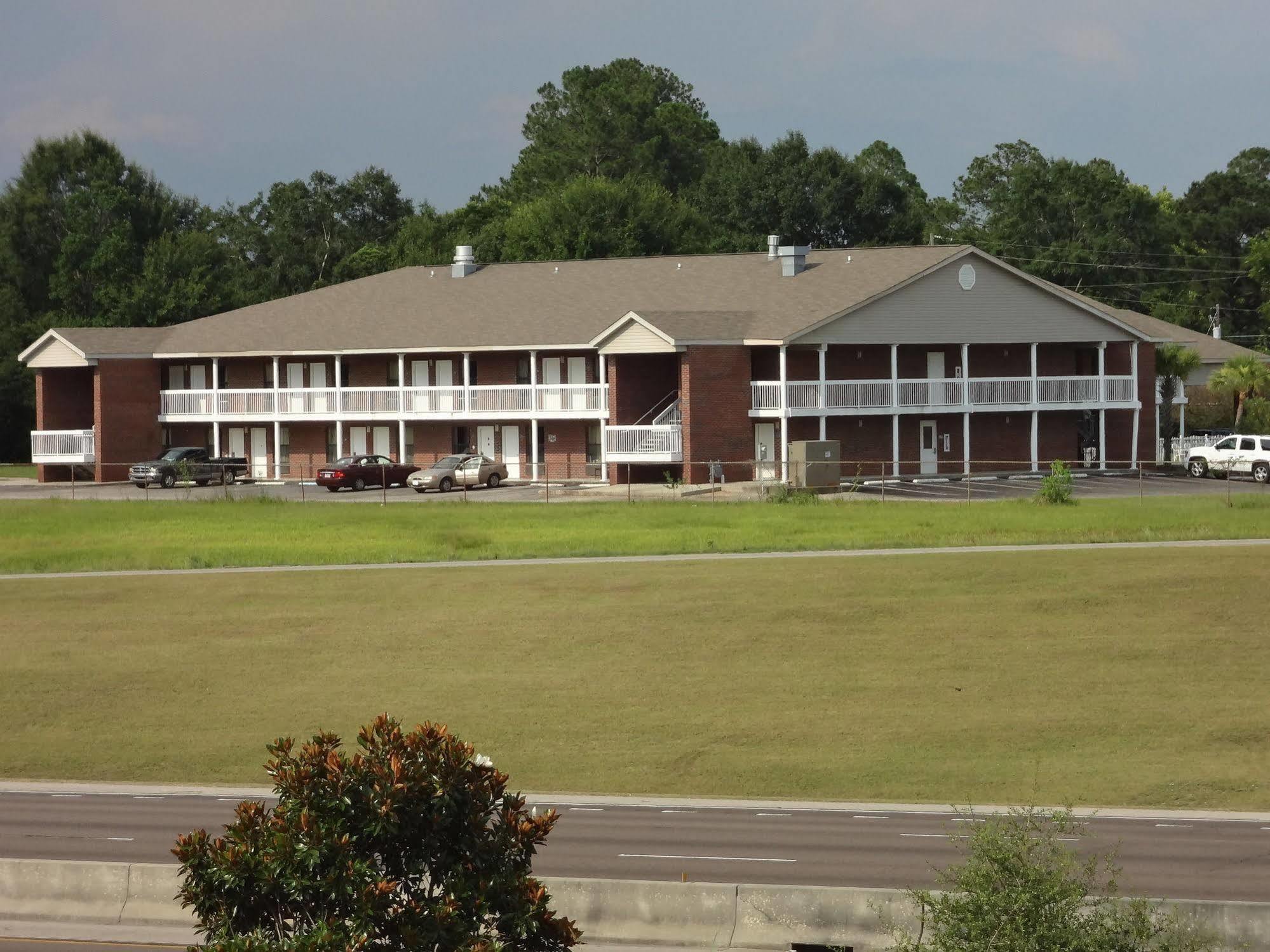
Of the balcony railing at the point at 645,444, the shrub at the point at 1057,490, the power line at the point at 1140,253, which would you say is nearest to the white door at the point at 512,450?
the balcony railing at the point at 645,444

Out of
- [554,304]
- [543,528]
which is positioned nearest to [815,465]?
[543,528]

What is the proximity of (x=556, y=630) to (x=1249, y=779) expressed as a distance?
14.8 meters

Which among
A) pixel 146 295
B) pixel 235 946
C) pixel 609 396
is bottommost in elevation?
pixel 235 946

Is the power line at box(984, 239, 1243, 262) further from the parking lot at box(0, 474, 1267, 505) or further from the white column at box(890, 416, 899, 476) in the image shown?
the white column at box(890, 416, 899, 476)

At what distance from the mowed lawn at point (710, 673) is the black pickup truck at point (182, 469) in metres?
26.3

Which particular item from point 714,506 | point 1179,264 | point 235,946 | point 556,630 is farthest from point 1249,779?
point 1179,264

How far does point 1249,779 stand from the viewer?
83.1ft

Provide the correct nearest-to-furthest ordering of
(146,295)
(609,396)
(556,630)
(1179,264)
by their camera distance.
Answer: (556,630) → (609,396) → (146,295) → (1179,264)

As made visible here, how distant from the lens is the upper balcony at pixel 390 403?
69.5m

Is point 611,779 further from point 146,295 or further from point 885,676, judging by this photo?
point 146,295

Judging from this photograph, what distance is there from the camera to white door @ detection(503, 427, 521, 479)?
7306 cm

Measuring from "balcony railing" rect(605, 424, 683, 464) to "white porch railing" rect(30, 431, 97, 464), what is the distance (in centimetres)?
2303

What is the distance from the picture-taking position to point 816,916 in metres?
16.7

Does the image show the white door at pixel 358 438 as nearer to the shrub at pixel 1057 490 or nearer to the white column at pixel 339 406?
the white column at pixel 339 406
